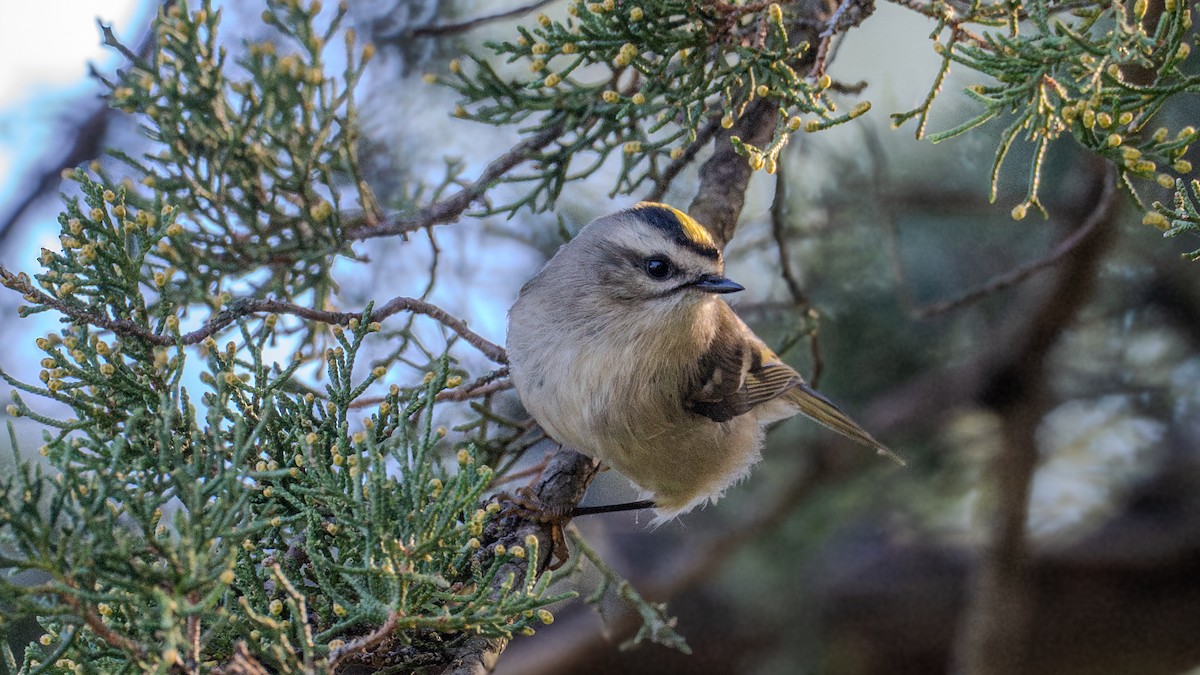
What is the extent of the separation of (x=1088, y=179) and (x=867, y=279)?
695 millimetres

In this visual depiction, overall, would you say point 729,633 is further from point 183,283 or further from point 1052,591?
point 183,283

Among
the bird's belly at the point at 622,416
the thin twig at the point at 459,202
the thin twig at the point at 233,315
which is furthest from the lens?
the thin twig at the point at 459,202

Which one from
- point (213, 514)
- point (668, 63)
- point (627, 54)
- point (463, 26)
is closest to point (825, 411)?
point (668, 63)

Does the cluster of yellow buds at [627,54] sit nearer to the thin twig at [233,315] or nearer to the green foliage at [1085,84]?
the green foliage at [1085,84]

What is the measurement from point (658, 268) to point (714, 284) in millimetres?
150

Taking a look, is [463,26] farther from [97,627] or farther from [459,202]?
[97,627]

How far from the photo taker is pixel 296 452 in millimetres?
1500

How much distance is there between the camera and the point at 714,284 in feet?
6.19

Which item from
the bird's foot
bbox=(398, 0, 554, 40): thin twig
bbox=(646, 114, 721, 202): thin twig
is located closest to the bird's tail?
bbox=(646, 114, 721, 202): thin twig

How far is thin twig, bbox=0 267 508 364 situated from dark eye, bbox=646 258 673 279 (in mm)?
433

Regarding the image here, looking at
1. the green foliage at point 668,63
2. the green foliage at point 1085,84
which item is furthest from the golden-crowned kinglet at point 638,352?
the green foliage at point 1085,84

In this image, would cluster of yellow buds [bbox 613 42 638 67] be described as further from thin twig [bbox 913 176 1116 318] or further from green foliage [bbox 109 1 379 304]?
thin twig [bbox 913 176 1116 318]

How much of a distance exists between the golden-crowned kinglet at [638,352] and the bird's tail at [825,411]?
0.26 metres

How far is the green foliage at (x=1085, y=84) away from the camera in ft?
4.27
